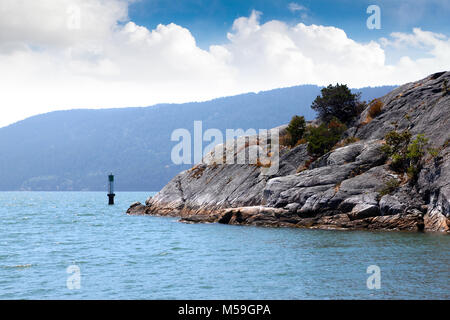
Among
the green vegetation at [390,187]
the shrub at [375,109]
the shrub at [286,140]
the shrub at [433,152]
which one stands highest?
the shrub at [375,109]

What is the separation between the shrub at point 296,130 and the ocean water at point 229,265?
863 inches

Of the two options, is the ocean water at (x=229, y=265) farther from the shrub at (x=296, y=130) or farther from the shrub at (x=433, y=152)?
the shrub at (x=296, y=130)

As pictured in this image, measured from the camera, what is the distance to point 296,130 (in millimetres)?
63500

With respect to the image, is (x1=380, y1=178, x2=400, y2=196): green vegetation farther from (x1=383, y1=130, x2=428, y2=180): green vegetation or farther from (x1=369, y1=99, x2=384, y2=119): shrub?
(x1=369, y1=99, x2=384, y2=119): shrub

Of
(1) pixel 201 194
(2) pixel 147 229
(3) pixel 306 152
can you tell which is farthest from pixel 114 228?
(3) pixel 306 152

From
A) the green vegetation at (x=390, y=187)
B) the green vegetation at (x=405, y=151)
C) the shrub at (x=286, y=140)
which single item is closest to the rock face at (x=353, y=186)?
the green vegetation at (x=390, y=187)

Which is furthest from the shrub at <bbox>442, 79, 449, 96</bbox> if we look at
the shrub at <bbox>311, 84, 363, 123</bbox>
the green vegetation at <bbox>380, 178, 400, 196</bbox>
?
the shrub at <bbox>311, 84, 363, 123</bbox>

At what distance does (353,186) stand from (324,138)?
42.3 feet

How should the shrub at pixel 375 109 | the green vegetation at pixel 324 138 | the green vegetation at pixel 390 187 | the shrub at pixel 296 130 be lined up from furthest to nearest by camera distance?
the shrub at pixel 296 130 < the shrub at pixel 375 109 < the green vegetation at pixel 324 138 < the green vegetation at pixel 390 187

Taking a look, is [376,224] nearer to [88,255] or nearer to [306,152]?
[306,152]

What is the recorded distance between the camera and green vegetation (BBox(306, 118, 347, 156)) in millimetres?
55469

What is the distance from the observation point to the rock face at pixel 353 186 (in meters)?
40.8

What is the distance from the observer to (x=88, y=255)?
32344mm
